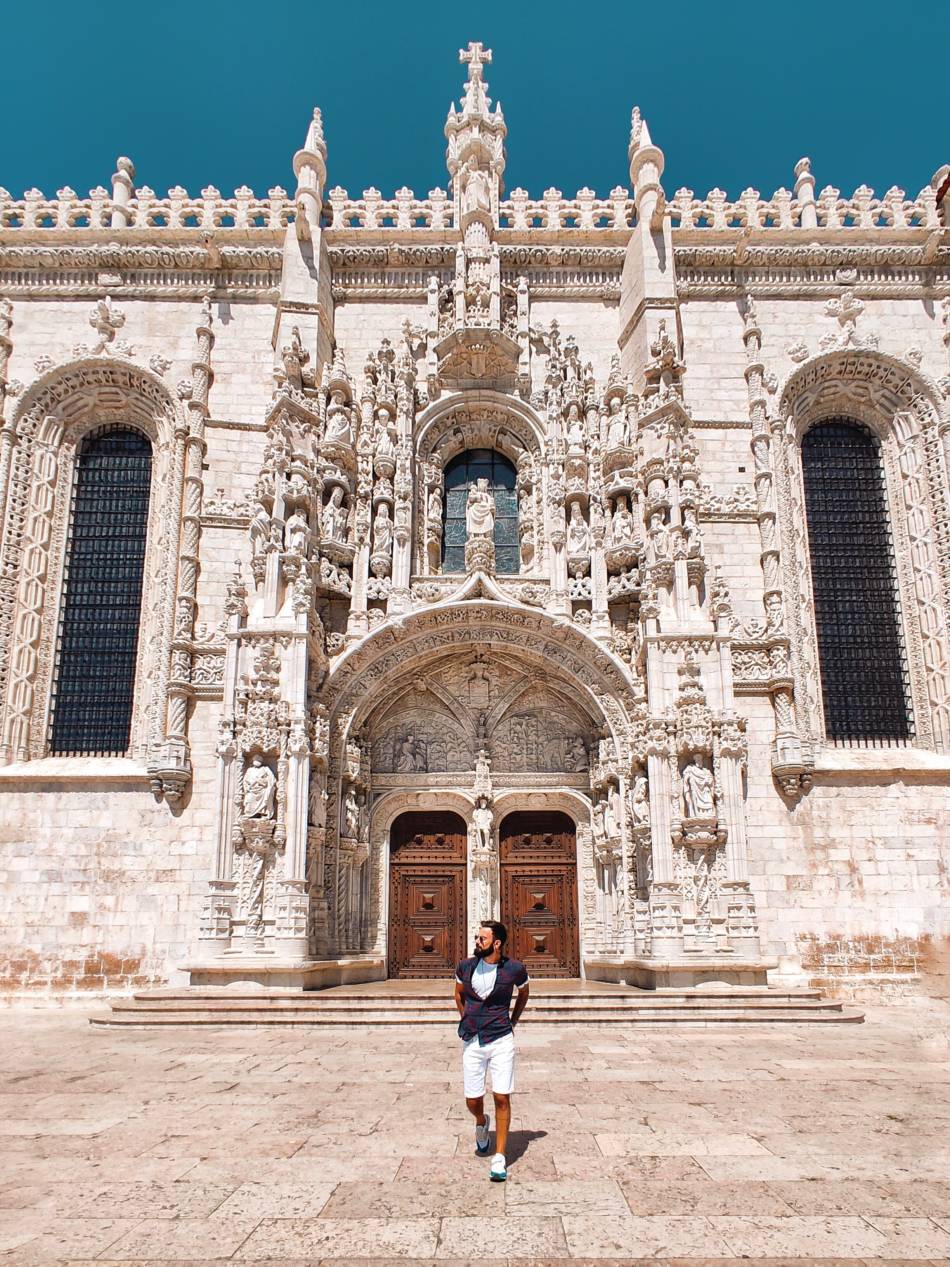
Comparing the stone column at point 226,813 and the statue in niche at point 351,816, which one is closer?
the stone column at point 226,813

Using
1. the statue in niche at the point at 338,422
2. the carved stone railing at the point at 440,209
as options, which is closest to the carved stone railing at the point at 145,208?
the carved stone railing at the point at 440,209

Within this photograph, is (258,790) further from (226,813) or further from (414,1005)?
(414,1005)

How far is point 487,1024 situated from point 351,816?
9456 mm

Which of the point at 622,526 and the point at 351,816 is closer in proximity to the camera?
the point at 351,816

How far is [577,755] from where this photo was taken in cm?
1579

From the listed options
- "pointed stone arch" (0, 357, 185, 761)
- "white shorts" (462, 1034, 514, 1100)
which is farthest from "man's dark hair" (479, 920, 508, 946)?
"pointed stone arch" (0, 357, 185, 761)

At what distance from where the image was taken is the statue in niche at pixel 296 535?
14.5 metres

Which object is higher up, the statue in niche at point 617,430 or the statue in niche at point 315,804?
the statue in niche at point 617,430

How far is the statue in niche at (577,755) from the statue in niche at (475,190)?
10.2 m

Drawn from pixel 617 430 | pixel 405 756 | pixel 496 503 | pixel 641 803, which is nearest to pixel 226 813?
pixel 405 756

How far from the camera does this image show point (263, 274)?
685 inches

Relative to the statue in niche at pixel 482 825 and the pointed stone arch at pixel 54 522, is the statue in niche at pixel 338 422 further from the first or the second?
the statue in niche at pixel 482 825

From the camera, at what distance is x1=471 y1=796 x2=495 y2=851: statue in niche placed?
15156mm

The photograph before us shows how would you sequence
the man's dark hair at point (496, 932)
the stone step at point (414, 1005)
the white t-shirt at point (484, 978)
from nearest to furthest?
the white t-shirt at point (484, 978), the man's dark hair at point (496, 932), the stone step at point (414, 1005)
